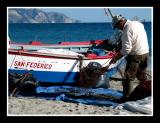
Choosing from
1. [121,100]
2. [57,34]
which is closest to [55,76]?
[121,100]

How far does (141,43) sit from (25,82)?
3.04m

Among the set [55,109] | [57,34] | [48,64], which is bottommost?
[55,109]

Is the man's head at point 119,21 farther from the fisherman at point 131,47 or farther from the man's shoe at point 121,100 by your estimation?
the man's shoe at point 121,100

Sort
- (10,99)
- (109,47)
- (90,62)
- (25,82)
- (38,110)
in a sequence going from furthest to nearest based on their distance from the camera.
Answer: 1. (109,47)
2. (90,62)
3. (25,82)
4. (10,99)
5. (38,110)

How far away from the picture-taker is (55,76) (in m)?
11.6

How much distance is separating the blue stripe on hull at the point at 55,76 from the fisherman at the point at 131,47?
8.30 ft

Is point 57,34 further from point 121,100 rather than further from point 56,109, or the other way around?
point 56,109

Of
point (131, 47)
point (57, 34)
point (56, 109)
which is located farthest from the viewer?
point (57, 34)

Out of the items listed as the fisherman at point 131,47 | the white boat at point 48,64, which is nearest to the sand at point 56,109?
the fisherman at point 131,47

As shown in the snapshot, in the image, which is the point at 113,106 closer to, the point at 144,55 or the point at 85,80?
the point at 144,55

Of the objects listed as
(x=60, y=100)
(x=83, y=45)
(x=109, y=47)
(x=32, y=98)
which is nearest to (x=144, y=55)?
(x=60, y=100)

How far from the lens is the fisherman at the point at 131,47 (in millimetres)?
8695

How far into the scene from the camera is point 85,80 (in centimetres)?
1136

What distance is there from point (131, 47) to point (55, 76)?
3.29 m
